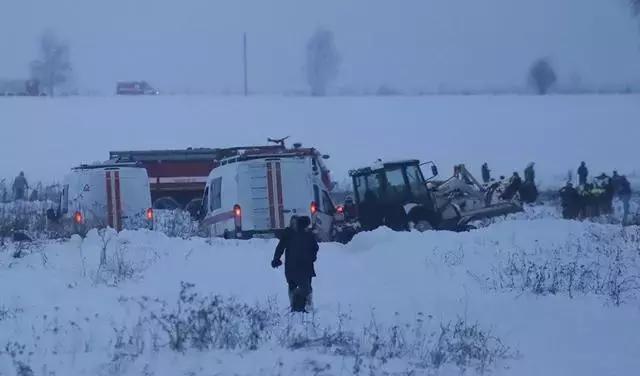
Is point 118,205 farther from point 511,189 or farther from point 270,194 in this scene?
point 511,189

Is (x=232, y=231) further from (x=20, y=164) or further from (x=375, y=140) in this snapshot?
(x=375, y=140)

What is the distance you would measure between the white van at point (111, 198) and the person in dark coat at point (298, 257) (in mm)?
11335

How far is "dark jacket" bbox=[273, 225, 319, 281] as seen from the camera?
1226cm

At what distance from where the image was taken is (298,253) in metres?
12.3

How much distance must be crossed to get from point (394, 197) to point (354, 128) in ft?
125

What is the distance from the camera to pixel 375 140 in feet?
193

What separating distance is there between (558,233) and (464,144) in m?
37.9

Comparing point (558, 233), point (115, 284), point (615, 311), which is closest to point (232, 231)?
point (558, 233)

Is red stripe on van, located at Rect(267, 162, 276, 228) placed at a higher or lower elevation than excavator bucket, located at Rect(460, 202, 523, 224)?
higher

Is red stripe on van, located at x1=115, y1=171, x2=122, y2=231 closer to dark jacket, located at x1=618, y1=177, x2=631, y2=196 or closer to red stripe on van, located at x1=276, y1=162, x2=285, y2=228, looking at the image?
red stripe on van, located at x1=276, y1=162, x2=285, y2=228

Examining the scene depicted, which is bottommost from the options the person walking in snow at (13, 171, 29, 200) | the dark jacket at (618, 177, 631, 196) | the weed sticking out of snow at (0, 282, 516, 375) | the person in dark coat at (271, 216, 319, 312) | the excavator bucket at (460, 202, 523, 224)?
the weed sticking out of snow at (0, 282, 516, 375)

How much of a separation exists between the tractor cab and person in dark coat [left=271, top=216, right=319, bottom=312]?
12.8 metres

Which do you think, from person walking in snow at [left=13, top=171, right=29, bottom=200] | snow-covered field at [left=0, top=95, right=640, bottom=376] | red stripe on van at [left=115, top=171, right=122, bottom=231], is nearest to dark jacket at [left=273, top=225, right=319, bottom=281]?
snow-covered field at [left=0, top=95, right=640, bottom=376]

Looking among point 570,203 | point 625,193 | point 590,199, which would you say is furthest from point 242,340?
point 625,193
